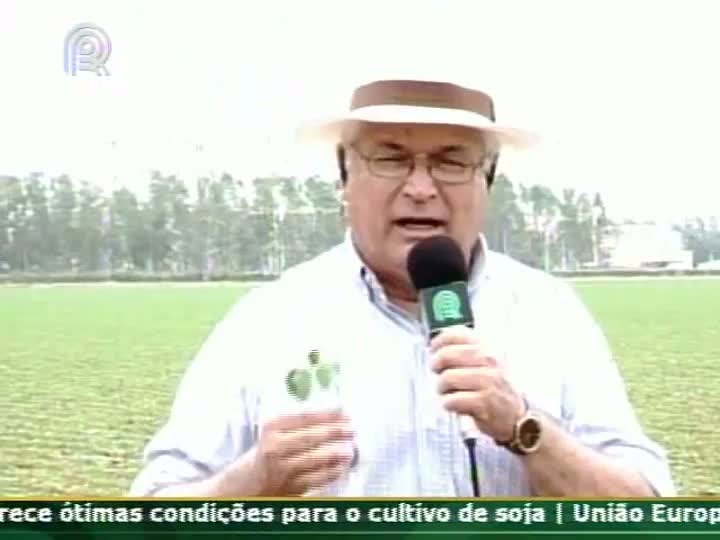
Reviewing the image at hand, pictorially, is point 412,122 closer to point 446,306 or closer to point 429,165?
point 429,165

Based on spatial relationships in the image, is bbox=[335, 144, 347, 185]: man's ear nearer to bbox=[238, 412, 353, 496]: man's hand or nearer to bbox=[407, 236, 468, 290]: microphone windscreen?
bbox=[407, 236, 468, 290]: microphone windscreen

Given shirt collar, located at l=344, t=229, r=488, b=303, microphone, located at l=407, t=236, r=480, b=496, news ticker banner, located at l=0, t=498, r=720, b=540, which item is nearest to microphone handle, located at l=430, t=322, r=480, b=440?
microphone, located at l=407, t=236, r=480, b=496

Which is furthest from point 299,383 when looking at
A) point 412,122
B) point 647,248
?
point 647,248

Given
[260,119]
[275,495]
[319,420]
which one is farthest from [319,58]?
[275,495]

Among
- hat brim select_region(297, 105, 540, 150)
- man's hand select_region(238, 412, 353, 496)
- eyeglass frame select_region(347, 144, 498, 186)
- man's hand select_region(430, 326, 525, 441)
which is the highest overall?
hat brim select_region(297, 105, 540, 150)

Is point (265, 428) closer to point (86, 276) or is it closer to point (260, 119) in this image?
point (86, 276)

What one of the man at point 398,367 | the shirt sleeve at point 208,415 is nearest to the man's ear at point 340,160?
the man at point 398,367

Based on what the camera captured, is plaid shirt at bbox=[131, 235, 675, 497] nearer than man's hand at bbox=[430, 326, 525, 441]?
No
